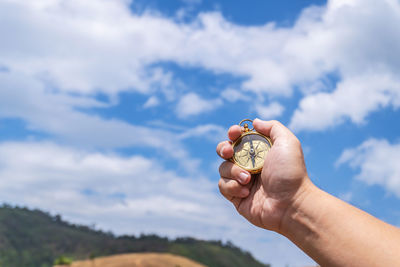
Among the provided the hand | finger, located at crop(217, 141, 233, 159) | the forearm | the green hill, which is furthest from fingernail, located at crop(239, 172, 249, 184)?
the green hill

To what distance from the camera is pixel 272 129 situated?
10.7 feet

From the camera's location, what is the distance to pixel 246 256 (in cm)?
2061

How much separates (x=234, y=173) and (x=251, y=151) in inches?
9.3

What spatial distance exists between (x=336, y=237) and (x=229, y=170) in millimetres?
1105

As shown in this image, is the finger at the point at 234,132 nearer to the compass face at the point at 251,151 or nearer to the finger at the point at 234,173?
the compass face at the point at 251,151

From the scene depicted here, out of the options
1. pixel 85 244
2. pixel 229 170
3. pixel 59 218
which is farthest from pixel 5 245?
pixel 229 170

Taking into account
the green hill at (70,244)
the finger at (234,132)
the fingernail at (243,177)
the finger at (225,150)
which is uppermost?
the green hill at (70,244)

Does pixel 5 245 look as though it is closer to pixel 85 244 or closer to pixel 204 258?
pixel 85 244

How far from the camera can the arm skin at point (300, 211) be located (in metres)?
2.32

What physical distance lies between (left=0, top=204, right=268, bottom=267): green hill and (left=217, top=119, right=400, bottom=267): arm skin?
48.9ft

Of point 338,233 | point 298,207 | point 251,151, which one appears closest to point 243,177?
point 251,151

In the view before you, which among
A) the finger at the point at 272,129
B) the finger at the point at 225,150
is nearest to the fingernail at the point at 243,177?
the finger at the point at 225,150

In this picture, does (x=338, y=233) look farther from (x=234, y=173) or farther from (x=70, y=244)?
(x=70, y=244)

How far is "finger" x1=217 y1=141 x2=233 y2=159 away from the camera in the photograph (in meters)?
3.30
